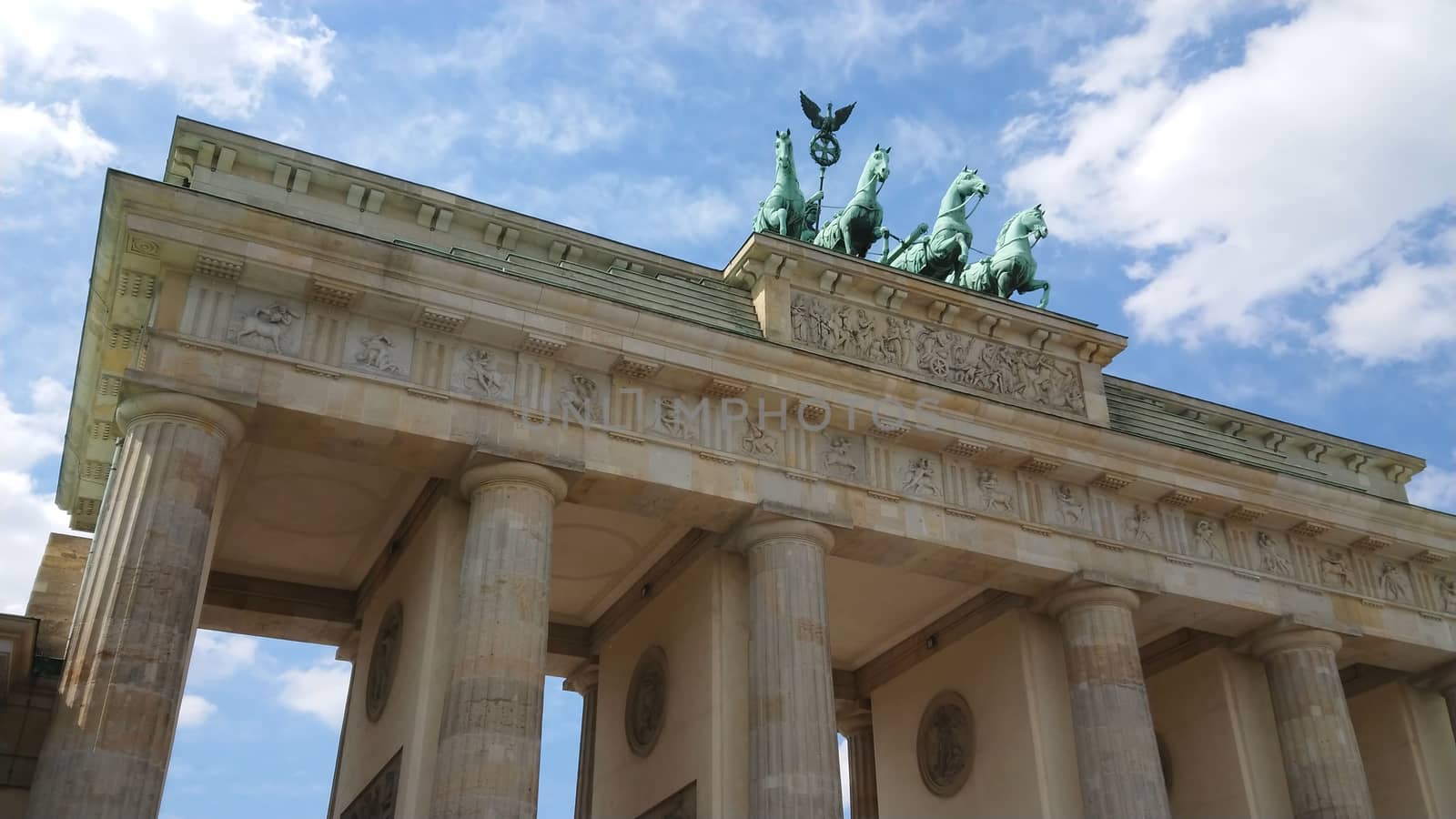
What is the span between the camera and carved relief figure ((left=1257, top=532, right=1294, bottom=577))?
26252 millimetres

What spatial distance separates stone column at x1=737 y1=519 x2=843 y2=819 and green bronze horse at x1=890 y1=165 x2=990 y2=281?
27.6ft

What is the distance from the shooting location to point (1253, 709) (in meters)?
26.6

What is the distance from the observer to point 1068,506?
974 inches

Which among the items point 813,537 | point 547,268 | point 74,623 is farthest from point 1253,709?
point 74,623

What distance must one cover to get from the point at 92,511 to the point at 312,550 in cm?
414

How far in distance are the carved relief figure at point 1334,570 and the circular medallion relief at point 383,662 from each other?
58.1 feet

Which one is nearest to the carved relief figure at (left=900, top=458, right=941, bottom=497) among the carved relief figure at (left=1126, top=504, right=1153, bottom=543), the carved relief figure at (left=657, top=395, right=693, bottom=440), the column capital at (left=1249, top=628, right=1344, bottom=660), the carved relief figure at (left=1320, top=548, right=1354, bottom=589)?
the carved relief figure at (left=657, top=395, right=693, bottom=440)

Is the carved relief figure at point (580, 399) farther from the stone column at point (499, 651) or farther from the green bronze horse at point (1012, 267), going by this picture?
the green bronze horse at point (1012, 267)

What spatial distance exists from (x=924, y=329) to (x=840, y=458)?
3696mm

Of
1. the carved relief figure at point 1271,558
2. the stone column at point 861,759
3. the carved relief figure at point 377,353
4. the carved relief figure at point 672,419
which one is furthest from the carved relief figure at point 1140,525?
Result: the carved relief figure at point 377,353

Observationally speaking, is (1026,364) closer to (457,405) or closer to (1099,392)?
(1099,392)

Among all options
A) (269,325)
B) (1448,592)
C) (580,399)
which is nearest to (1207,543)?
(1448,592)

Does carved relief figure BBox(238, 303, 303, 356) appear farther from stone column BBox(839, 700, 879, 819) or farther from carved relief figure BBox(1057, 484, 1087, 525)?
stone column BBox(839, 700, 879, 819)

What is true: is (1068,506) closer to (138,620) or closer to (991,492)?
(991,492)
